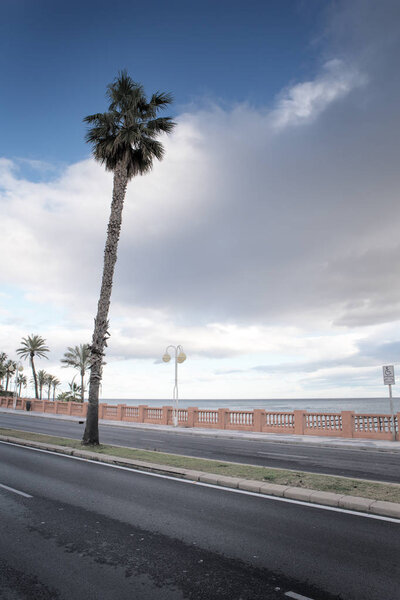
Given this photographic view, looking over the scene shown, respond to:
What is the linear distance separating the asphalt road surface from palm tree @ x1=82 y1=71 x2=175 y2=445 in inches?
368

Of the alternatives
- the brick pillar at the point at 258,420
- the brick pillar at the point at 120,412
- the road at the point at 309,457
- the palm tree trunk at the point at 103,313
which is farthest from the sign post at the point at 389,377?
the brick pillar at the point at 120,412

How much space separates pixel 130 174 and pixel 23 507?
14798 millimetres

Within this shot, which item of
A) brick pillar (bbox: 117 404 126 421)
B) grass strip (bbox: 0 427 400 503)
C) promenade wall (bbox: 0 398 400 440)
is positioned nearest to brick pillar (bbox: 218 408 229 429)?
promenade wall (bbox: 0 398 400 440)

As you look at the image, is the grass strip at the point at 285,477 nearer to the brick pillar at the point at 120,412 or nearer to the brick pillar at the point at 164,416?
the brick pillar at the point at 164,416

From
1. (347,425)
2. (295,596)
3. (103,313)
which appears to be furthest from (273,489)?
(347,425)

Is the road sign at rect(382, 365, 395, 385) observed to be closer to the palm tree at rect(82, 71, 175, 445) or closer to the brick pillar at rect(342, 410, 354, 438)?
the brick pillar at rect(342, 410, 354, 438)

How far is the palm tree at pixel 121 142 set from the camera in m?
16.7

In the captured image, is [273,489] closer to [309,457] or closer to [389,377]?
[309,457]

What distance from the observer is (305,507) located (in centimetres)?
739

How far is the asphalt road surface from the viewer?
14.0 ft

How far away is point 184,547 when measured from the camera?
212 inches

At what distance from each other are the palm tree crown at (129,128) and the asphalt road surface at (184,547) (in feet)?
46.1

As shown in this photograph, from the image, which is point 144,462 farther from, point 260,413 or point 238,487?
point 260,413

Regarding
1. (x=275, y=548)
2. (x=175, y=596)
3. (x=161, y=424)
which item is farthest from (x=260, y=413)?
(x=175, y=596)
